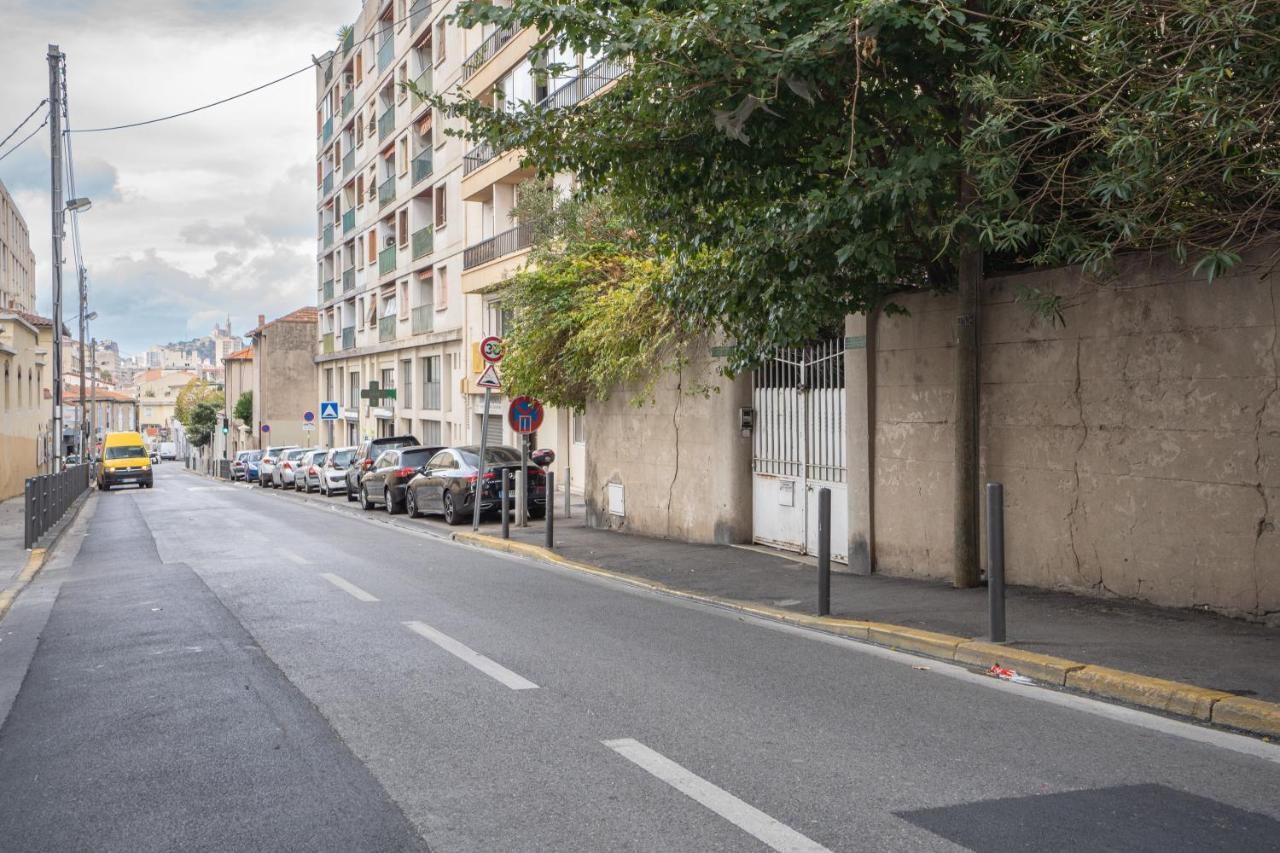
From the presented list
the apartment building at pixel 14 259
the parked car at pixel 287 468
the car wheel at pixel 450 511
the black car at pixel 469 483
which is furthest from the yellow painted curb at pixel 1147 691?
the apartment building at pixel 14 259

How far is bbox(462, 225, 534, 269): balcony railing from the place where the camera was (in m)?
26.8

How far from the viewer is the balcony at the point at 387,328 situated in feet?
141

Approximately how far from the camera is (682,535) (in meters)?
15.4

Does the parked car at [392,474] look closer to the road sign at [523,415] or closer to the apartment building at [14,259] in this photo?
the road sign at [523,415]

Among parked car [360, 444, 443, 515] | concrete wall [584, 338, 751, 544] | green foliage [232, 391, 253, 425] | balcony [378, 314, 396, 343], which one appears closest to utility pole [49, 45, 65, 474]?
parked car [360, 444, 443, 515]

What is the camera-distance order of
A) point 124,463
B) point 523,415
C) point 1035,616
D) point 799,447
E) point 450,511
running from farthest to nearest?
point 124,463
point 450,511
point 523,415
point 799,447
point 1035,616

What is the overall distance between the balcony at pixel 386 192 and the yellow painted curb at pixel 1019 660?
39165 mm

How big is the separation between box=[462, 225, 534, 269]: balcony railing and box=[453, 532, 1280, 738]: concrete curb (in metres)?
17.7

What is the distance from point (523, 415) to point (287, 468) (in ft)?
85.0

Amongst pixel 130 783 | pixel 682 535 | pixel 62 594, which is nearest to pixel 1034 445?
pixel 682 535

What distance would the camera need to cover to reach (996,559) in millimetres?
7289

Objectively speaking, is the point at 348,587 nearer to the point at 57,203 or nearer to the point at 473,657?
the point at 473,657

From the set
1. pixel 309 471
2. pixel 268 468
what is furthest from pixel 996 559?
pixel 268 468

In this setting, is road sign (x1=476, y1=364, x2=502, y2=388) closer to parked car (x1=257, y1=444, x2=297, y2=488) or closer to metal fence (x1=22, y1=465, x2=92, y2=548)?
metal fence (x1=22, y1=465, x2=92, y2=548)
